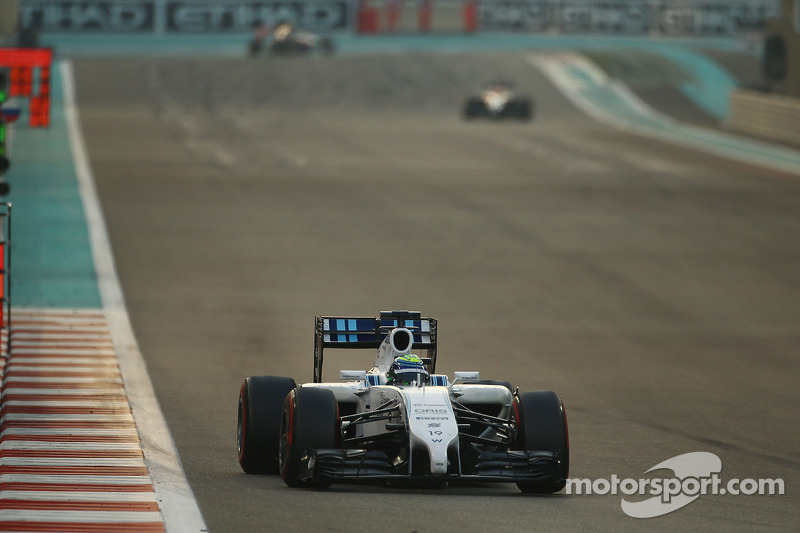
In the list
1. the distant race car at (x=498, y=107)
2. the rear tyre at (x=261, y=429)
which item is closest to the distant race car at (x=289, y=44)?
the distant race car at (x=498, y=107)

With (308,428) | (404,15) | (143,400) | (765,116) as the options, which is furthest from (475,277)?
(404,15)

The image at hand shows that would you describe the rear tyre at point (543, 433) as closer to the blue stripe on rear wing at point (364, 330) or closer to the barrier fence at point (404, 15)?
the blue stripe on rear wing at point (364, 330)

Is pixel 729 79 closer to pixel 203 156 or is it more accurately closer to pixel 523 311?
pixel 203 156

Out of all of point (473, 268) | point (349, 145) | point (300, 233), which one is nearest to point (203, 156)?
point (349, 145)

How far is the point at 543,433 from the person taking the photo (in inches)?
451

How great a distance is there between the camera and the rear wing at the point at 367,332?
12945 mm

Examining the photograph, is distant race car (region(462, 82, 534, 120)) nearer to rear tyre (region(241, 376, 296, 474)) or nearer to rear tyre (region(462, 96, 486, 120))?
rear tyre (region(462, 96, 486, 120))

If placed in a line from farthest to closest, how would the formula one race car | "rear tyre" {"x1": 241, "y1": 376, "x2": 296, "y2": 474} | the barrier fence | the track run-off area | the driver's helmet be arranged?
the barrier fence, "rear tyre" {"x1": 241, "y1": 376, "x2": 296, "y2": 474}, the driver's helmet, the track run-off area, the formula one race car

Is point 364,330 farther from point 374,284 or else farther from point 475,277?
point 475,277

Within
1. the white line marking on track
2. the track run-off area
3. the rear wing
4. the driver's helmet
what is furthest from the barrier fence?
the driver's helmet

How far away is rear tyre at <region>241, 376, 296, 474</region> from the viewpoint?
472 inches

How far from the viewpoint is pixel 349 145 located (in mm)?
47688

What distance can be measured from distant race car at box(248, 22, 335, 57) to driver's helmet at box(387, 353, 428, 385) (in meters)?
58.0

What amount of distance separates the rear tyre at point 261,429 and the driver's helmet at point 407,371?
91 centimetres
